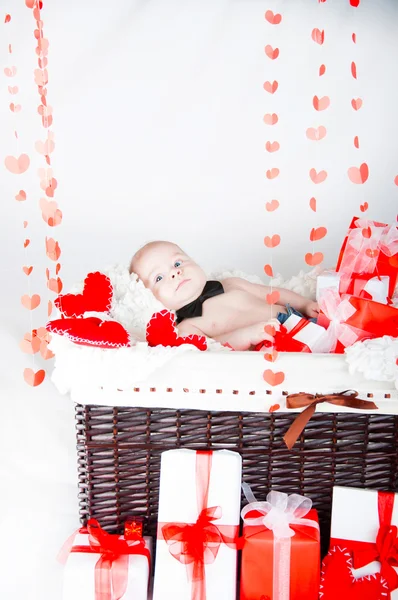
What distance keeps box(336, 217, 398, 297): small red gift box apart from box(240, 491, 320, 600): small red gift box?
68 centimetres

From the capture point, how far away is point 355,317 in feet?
5.65

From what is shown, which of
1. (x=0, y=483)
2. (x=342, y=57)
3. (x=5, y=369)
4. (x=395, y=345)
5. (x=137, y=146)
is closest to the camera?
(x=395, y=345)

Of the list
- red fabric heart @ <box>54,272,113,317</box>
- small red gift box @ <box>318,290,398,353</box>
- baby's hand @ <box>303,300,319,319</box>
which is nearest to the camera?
small red gift box @ <box>318,290,398,353</box>

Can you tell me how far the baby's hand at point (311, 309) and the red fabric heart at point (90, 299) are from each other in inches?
24.6

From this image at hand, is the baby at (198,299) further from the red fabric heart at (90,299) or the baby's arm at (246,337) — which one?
the red fabric heart at (90,299)

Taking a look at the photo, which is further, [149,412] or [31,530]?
[31,530]

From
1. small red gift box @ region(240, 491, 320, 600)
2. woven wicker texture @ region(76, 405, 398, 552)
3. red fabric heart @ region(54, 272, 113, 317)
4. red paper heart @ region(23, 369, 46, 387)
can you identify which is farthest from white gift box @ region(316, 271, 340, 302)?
red paper heart @ region(23, 369, 46, 387)

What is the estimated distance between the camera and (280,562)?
60.9 inches

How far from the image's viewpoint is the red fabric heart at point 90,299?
179cm

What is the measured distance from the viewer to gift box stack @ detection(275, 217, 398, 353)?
5.82ft

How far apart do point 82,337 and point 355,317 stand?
65 cm

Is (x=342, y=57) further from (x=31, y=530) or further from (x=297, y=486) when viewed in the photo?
(x=31, y=530)

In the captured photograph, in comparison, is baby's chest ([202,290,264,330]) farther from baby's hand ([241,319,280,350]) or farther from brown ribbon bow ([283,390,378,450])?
brown ribbon bow ([283,390,378,450])

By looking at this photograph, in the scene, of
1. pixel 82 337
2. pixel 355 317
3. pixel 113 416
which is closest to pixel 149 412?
pixel 113 416
